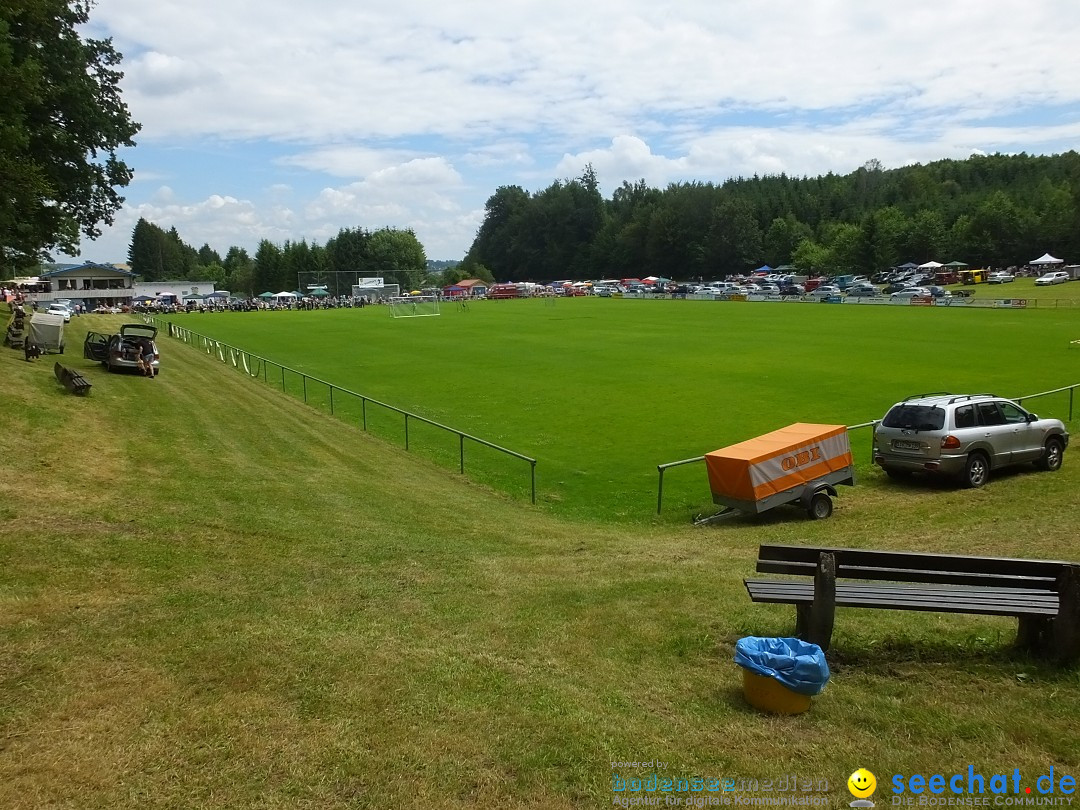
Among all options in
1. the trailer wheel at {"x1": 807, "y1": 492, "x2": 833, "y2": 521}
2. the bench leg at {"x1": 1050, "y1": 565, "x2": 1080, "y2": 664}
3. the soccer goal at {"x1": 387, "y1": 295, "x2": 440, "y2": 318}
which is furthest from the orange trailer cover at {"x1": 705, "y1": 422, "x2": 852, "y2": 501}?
the soccer goal at {"x1": 387, "y1": 295, "x2": 440, "y2": 318}

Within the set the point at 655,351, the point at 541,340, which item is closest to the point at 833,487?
the point at 655,351

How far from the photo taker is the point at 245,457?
17.6 meters

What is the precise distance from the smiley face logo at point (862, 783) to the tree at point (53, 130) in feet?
82.2

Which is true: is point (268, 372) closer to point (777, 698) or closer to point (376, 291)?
point (777, 698)

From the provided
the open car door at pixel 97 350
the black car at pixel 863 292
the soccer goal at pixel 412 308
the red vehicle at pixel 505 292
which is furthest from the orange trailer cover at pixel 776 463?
the red vehicle at pixel 505 292

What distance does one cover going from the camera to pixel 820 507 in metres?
15.2

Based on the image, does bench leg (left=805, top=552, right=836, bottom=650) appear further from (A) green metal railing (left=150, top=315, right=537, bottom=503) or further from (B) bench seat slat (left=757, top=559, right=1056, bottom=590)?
(A) green metal railing (left=150, top=315, right=537, bottom=503)

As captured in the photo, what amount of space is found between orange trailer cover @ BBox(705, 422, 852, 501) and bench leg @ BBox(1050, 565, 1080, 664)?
842 centimetres

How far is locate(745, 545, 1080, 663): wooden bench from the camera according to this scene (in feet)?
19.6

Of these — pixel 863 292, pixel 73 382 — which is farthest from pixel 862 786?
pixel 863 292

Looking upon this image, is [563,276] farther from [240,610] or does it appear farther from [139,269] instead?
[240,610]

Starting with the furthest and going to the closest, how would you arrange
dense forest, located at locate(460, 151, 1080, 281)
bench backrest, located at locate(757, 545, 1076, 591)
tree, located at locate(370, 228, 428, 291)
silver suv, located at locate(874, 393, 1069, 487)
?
tree, located at locate(370, 228, 428, 291), dense forest, located at locate(460, 151, 1080, 281), silver suv, located at locate(874, 393, 1069, 487), bench backrest, located at locate(757, 545, 1076, 591)

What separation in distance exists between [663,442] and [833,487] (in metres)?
6.87

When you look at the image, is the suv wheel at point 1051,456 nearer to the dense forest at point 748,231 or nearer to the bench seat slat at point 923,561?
Result: the bench seat slat at point 923,561
